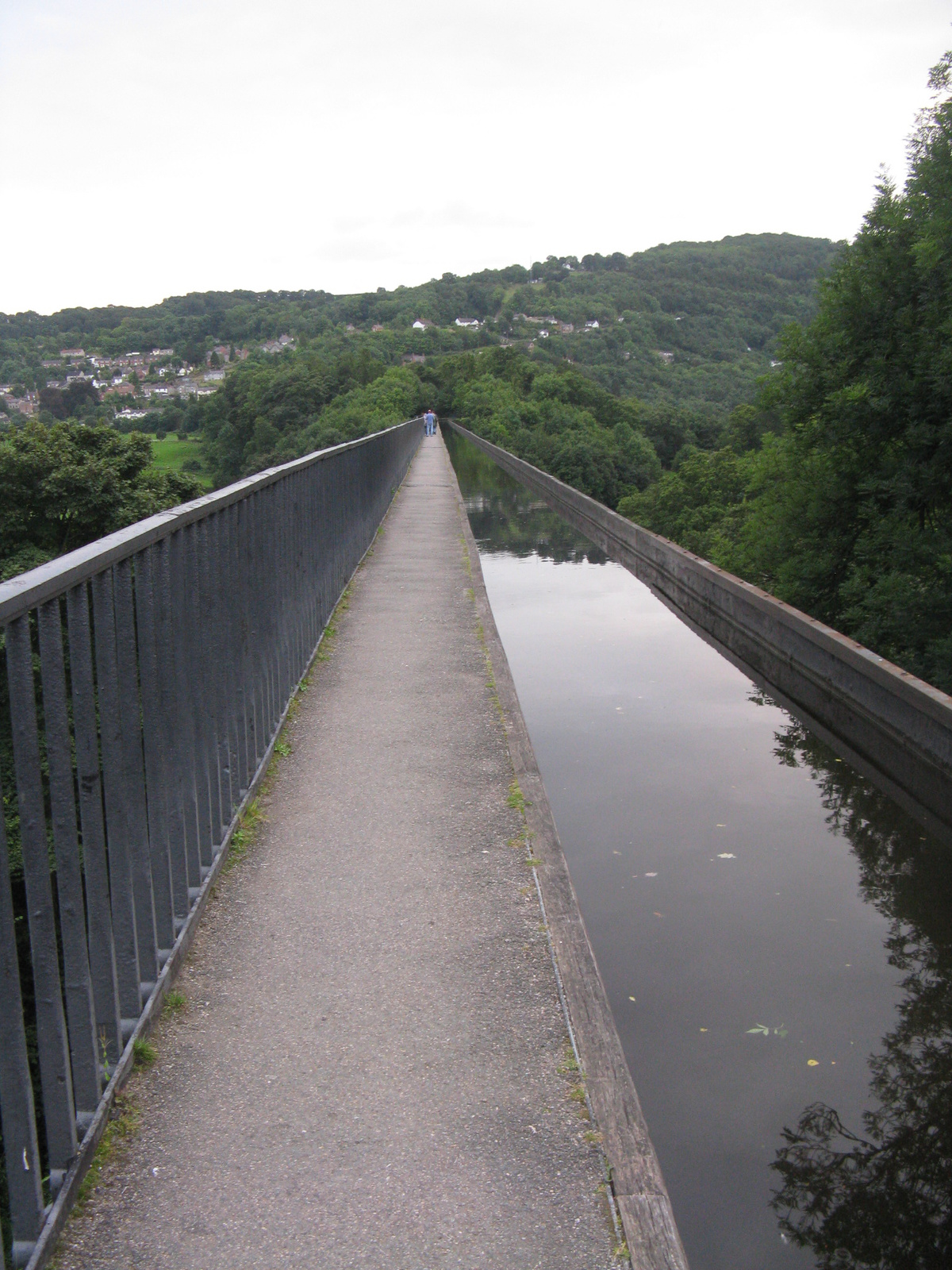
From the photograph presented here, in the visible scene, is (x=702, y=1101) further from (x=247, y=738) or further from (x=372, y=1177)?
(x=247, y=738)

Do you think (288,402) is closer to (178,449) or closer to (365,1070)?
(178,449)

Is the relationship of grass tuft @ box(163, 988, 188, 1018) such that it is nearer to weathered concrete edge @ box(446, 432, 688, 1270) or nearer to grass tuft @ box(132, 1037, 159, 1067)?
grass tuft @ box(132, 1037, 159, 1067)

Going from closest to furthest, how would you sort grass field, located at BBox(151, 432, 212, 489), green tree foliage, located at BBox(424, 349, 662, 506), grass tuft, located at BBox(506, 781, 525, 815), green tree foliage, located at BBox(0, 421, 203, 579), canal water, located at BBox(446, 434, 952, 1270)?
canal water, located at BBox(446, 434, 952, 1270) < grass tuft, located at BBox(506, 781, 525, 815) < green tree foliage, located at BBox(0, 421, 203, 579) < green tree foliage, located at BBox(424, 349, 662, 506) < grass field, located at BBox(151, 432, 212, 489)

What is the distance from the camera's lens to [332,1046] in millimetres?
3211

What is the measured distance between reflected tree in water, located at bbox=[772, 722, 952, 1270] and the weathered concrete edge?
0.45 meters

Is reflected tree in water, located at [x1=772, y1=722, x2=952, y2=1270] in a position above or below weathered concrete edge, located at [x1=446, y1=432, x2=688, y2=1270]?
below

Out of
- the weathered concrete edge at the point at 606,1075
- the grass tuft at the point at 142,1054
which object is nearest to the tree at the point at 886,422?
the weathered concrete edge at the point at 606,1075

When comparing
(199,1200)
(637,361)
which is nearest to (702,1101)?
(199,1200)

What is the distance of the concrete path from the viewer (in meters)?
2.49

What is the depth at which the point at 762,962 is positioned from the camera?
407 cm

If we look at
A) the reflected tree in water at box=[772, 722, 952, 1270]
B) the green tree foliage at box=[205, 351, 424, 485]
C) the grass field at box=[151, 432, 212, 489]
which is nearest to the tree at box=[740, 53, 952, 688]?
the reflected tree in water at box=[772, 722, 952, 1270]

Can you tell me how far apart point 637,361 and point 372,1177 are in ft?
603

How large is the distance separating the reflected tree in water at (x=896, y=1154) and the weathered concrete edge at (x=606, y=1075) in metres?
0.45

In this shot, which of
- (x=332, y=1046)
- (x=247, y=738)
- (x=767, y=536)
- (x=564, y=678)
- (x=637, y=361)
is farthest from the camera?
(x=637, y=361)
